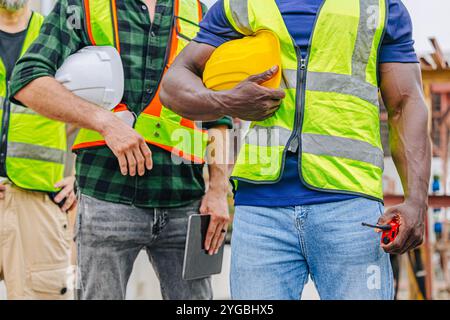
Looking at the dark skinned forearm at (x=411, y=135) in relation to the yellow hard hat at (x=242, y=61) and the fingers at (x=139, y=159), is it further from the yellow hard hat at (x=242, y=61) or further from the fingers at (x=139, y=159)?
the fingers at (x=139, y=159)

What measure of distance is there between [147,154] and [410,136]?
1087mm

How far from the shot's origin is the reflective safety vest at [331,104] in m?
2.38

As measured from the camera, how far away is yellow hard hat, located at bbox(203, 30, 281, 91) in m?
2.39

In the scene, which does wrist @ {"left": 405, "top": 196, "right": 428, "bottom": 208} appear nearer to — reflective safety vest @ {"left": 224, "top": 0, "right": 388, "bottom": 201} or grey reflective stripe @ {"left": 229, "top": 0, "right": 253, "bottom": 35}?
reflective safety vest @ {"left": 224, "top": 0, "right": 388, "bottom": 201}

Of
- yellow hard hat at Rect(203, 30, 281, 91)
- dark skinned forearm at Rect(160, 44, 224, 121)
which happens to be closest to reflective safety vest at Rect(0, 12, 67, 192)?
dark skinned forearm at Rect(160, 44, 224, 121)

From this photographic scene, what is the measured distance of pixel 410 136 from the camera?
2.47 m

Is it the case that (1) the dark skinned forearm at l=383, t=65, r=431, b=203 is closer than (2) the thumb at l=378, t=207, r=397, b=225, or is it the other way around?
(2) the thumb at l=378, t=207, r=397, b=225

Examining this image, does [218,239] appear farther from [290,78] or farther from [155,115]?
[290,78]

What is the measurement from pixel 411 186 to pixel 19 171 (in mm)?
2493

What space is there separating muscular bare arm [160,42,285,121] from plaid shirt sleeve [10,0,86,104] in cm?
75

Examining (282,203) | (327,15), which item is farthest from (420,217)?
(327,15)

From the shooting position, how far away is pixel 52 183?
430 cm

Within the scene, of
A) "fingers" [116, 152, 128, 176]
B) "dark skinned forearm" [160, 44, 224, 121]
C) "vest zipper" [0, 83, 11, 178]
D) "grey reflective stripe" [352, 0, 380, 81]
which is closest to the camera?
"grey reflective stripe" [352, 0, 380, 81]
